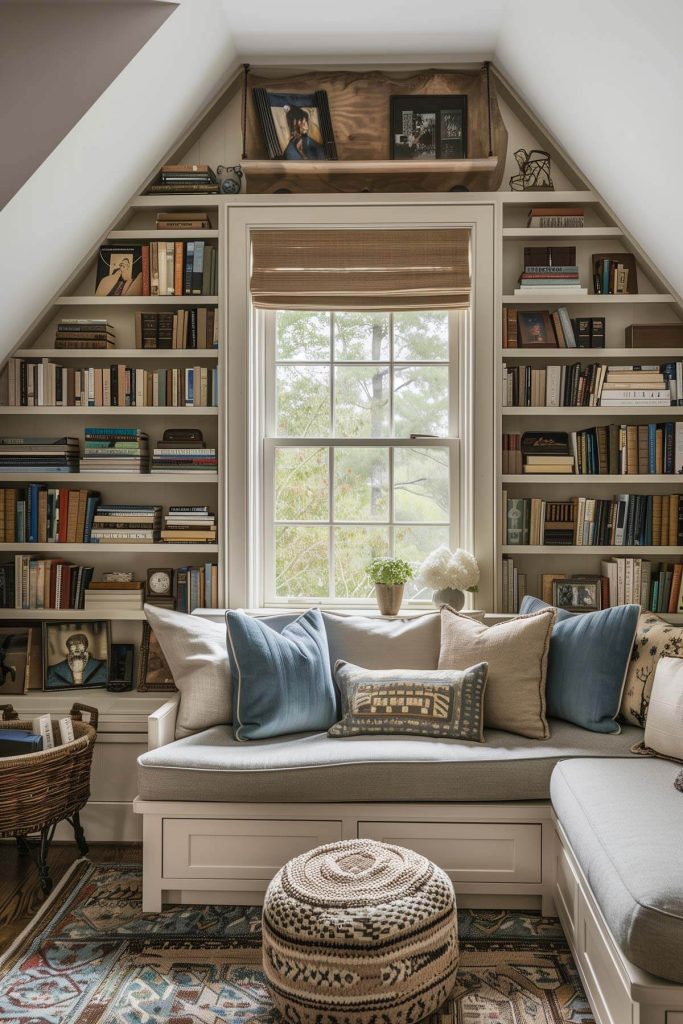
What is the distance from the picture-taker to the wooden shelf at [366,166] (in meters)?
3.41

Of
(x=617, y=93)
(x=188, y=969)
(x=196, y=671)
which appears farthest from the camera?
(x=196, y=671)

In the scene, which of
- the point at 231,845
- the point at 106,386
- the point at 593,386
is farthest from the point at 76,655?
the point at 593,386

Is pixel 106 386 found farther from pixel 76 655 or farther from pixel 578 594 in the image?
pixel 578 594

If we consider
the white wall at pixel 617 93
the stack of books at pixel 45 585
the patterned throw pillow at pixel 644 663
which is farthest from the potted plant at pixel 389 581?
the white wall at pixel 617 93

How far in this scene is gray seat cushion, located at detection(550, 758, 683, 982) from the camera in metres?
1.69

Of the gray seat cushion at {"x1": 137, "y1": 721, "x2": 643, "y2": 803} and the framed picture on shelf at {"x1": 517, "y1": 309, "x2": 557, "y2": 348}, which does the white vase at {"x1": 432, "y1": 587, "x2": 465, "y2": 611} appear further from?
the framed picture on shelf at {"x1": 517, "y1": 309, "x2": 557, "y2": 348}

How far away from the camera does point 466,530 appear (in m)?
3.54

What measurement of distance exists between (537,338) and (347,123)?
48.9 inches

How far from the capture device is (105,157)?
306 cm

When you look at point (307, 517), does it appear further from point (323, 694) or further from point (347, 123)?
point (347, 123)

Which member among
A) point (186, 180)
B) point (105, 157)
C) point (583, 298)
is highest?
point (186, 180)

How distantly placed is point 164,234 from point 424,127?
1.21 metres

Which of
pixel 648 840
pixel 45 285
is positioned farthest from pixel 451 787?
pixel 45 285

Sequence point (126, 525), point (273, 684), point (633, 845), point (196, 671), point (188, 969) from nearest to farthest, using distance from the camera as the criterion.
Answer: point (633, 845)
point (188, 969)
point (273, 684)
point (196, 671)
point (126, 525)
